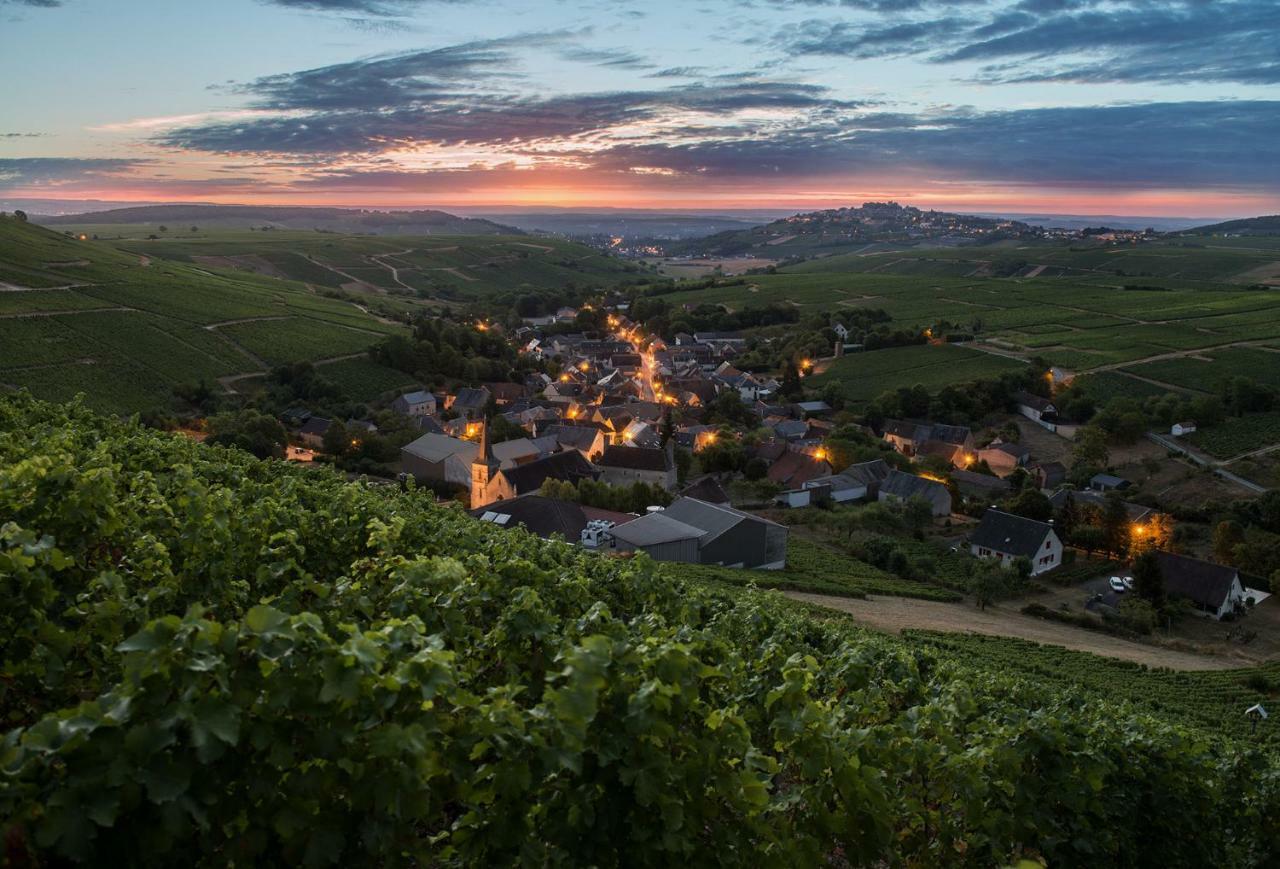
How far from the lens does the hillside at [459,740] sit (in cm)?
413

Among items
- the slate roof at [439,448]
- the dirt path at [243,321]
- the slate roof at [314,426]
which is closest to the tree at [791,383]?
the slate roof at [439,448]

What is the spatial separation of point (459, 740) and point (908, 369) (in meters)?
92.3

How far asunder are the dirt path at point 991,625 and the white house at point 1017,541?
728 centimetres

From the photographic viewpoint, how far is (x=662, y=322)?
125062 mm

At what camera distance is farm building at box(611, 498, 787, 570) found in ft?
126

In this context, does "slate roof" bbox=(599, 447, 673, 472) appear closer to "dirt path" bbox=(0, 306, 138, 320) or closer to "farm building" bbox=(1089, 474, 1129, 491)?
"farm building" bbox=(1089, 474, 1129, 491)

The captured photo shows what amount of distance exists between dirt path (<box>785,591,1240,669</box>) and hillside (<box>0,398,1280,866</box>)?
21471 mm

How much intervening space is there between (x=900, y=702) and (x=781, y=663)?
365 centimetres

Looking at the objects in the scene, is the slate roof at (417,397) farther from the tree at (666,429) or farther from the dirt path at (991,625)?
the dirt path at (991,625)

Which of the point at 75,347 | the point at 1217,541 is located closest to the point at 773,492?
the point at 1217,541

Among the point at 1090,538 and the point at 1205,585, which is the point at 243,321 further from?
the point at 1205,585

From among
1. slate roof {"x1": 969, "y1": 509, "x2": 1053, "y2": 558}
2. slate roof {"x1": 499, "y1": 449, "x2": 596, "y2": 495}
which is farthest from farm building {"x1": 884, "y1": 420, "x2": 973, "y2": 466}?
slate roof {"x1": 499, "y1": 449, "x2": 596, "y2": 495}

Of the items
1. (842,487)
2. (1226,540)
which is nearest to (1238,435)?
(1226,540)

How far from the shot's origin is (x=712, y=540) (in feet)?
129
